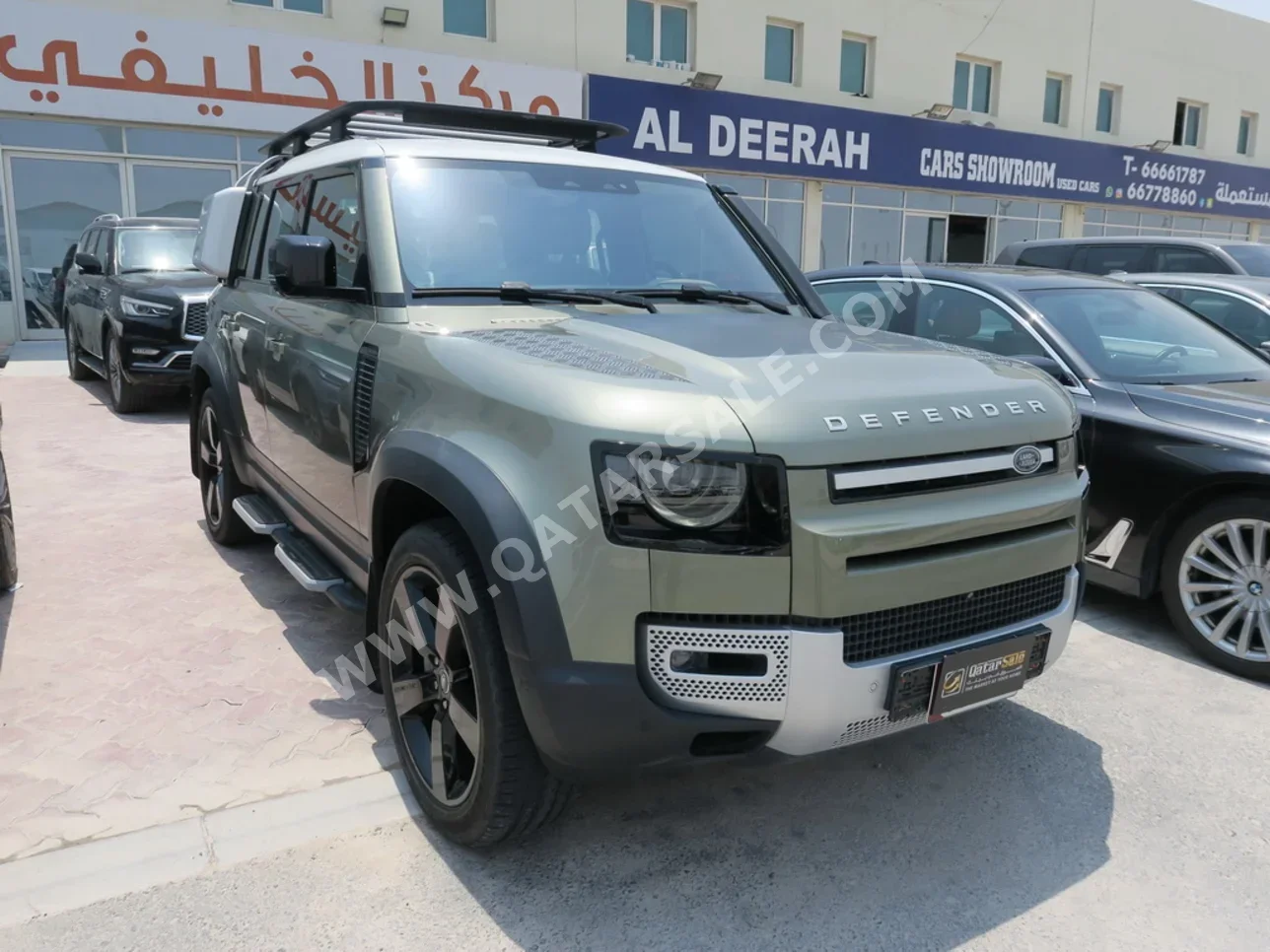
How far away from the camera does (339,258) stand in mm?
3479

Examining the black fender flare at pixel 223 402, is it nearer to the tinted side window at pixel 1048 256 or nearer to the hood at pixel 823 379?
the hood at pixel 823 379

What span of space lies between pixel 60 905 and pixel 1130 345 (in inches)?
197

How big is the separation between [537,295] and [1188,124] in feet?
101

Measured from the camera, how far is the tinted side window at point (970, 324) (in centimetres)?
498

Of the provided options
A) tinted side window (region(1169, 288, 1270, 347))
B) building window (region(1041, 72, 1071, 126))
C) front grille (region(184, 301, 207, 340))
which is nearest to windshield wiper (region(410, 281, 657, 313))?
tinted side window (region(1169, 288, 1270, 347))

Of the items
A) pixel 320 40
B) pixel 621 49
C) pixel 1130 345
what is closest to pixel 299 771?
pixel 1130 345

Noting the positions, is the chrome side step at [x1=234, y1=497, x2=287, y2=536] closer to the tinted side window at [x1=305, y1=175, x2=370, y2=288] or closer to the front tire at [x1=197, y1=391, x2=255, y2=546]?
the front tire at [x1=197, y1=391, x2=255, y2=546]

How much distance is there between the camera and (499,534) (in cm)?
228

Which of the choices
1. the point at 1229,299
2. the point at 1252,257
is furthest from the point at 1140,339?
the point at 1252,257

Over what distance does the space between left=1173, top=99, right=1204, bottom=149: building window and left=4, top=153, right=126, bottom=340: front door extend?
1049 inches

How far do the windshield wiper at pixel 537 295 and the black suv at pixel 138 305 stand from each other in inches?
269

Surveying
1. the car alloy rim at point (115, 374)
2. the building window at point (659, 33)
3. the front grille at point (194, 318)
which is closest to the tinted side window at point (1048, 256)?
the front grille at point (194, 318)

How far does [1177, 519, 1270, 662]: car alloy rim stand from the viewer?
3.94 metres

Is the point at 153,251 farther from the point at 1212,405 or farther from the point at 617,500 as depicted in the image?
the point at 1212,405
